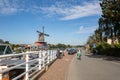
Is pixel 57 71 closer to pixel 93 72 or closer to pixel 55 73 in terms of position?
pixel 55 73

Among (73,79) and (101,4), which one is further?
(101,4)

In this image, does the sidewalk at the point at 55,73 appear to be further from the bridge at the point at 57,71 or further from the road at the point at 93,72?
the road at the point at 93,72

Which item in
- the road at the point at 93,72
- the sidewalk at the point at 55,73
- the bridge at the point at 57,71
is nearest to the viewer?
the bridge at the point at 57,71

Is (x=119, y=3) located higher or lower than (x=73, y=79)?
higher

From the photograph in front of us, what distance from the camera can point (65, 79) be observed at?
531 inches

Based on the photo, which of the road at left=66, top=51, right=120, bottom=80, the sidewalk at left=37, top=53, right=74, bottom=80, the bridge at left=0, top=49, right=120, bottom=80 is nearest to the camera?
the bridge at left=0, top=49, right=120, bottom=80

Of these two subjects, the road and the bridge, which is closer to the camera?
the bridge

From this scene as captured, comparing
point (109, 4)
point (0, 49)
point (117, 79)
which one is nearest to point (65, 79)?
point (117, 79)

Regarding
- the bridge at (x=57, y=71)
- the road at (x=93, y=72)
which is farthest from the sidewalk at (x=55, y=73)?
the road at (x=93, y=72)

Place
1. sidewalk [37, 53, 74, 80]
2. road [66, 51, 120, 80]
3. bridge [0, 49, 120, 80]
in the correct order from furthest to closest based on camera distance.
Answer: road [66, 51, 120, 80]
sidewalk [37, 53, 74, 80]
bridge [0, 49, 120, 80]

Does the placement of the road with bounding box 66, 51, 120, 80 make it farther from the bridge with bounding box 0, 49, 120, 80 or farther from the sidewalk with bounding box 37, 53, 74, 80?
the sidewalk with bounding box 37, 53, 74, 80

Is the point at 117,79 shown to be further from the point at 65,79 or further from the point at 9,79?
the point at 9,79

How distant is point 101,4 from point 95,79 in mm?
27083

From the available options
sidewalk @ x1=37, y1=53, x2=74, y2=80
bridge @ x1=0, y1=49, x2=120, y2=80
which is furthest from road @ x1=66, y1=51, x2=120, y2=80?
sidewalk @ x1=37, y1=53, x2=74, y2=80
